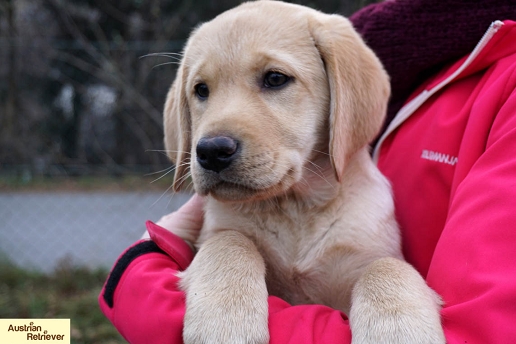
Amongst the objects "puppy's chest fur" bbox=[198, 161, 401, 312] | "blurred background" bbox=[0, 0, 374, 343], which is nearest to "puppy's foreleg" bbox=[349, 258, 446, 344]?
"puppy's chest fur" bbox=[198, 161, 401, 312]

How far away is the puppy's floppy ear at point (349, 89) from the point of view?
217 cm

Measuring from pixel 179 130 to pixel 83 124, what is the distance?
6485 millimetres

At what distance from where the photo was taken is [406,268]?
1862 millimetres

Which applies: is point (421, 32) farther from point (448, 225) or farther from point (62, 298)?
point (62, 298)

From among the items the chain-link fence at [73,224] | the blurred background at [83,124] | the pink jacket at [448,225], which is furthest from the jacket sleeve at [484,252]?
the blurred background at [83,124]

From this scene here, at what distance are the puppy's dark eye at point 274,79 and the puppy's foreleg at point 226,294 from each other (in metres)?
0.66

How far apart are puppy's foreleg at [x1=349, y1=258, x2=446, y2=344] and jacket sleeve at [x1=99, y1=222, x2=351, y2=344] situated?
6 cm

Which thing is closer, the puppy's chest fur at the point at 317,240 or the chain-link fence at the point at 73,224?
the puppy's chest fur at the point at 317,240

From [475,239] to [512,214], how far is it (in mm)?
118

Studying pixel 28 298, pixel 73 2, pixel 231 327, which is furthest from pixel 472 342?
pixel 73 2

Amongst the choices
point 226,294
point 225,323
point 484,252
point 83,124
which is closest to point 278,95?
point 226,294

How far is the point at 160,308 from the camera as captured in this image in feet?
→ 5.57

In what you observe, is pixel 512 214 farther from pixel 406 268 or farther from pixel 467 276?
pixel 406 268

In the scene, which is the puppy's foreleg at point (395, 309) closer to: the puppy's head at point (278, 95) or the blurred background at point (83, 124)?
the puppy's head at point (278, 95)
